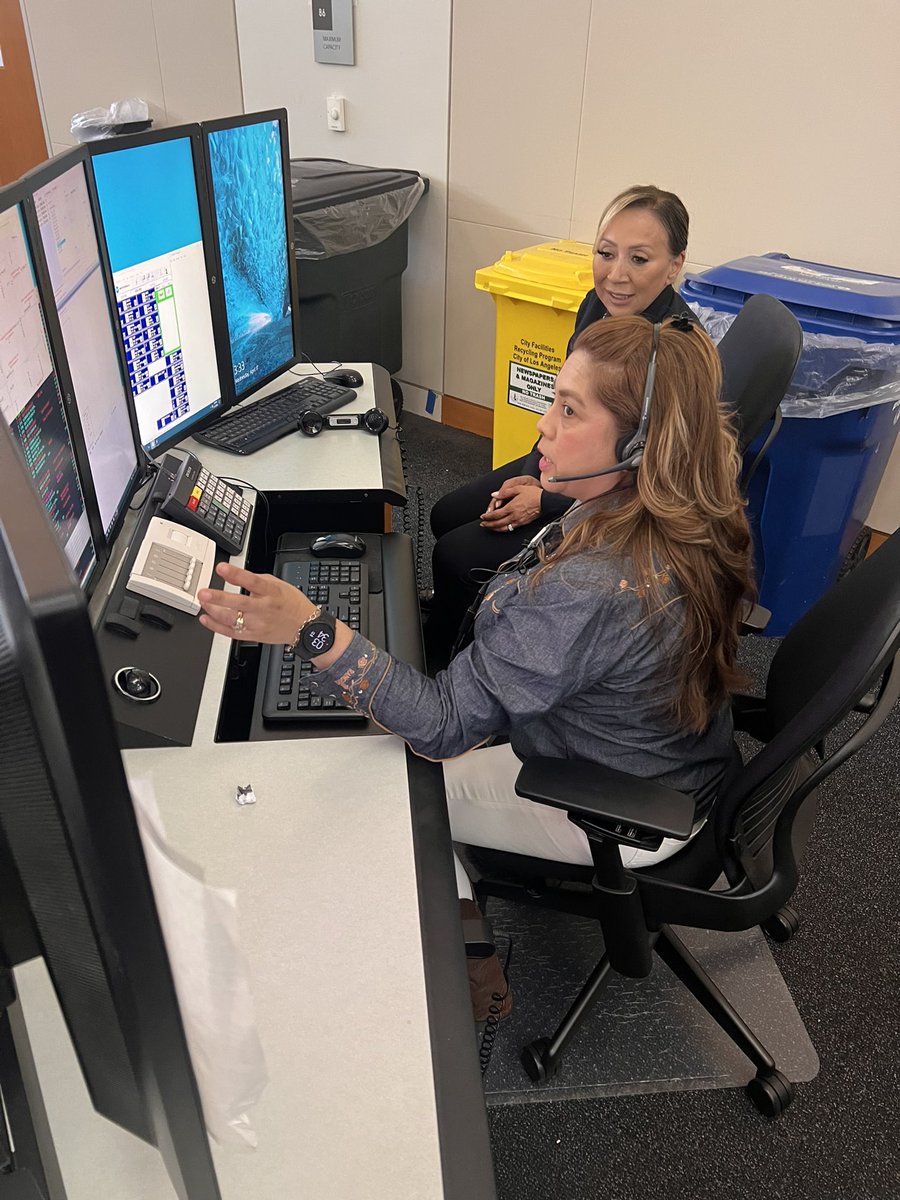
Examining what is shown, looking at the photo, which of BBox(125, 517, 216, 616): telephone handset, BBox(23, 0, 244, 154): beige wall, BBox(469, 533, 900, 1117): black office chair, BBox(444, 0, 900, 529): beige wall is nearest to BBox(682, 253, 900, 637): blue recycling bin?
BBox(444, 0, 900, 529): beige wall

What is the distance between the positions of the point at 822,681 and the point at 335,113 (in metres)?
3.23

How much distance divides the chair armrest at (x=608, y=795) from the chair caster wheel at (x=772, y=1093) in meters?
0.64

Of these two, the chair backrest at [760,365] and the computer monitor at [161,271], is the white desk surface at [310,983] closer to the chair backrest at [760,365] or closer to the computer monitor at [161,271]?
the computer monitor at [161,271]

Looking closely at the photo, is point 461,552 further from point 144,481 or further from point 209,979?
point 209,979

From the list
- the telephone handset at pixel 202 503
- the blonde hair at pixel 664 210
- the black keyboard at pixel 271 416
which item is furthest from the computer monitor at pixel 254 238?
the blonde hair at pixel 664 210

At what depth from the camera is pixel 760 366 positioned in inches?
70.5

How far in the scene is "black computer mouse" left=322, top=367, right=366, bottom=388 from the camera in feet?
6.98

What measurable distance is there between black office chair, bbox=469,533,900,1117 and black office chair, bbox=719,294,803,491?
0.63 m

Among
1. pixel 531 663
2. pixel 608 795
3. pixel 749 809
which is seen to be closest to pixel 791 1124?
pixel 749 809

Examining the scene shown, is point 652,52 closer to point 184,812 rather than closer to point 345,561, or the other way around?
point 345,561

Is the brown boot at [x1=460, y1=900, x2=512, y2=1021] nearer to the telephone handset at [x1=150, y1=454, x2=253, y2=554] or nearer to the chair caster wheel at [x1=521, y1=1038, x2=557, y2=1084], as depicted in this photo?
the chair caster wheel at [x1=521, y1=1038, x2=557, y2=1084]

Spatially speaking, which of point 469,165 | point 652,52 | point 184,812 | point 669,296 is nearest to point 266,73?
point 469,165

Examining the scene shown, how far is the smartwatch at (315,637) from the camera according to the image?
3.67 feet

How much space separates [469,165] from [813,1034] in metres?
2.93
